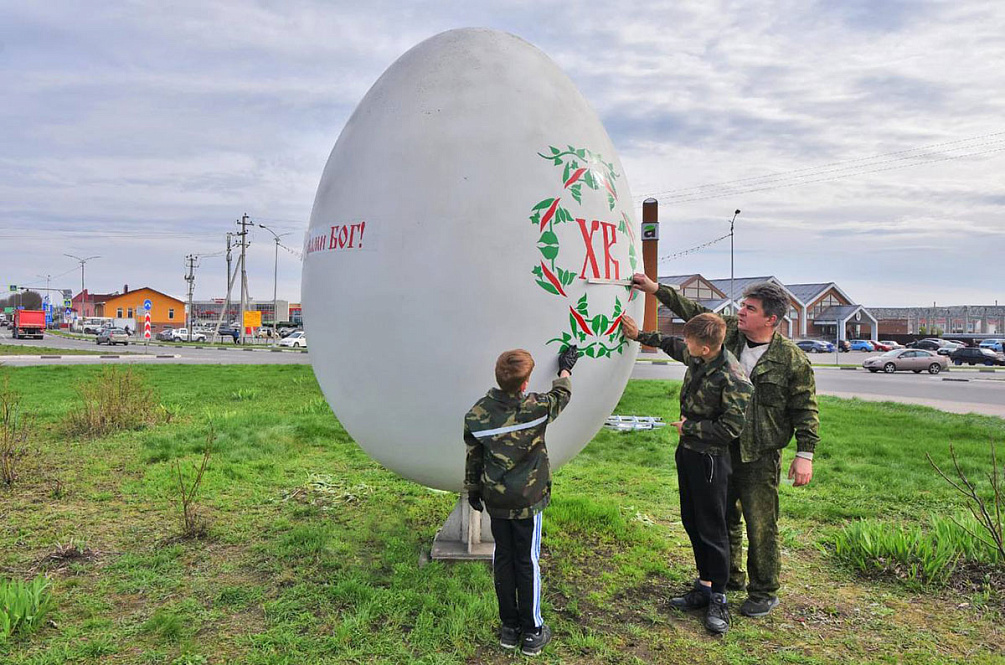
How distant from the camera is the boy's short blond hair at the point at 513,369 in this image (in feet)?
10.9

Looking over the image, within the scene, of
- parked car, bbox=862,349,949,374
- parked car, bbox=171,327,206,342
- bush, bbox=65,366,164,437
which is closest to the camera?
bush, bbox=65,366,164,437

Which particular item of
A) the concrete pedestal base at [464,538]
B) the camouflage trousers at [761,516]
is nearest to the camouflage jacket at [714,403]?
the camouflage trousers at [761,516]

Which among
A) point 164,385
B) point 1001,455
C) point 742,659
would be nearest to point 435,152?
point 742,659

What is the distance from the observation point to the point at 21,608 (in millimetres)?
3541

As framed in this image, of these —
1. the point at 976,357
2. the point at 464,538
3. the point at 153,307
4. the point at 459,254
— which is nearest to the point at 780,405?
the point at 459,254

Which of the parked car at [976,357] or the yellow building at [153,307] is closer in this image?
the parked car at [976,357]

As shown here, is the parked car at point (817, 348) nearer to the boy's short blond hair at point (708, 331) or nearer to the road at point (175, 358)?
the road at point (175, 358)

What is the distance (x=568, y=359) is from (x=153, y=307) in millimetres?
82109

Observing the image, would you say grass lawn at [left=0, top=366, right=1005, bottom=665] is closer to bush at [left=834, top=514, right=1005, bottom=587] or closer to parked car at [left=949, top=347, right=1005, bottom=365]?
bush at [left=834, top=514, right=1005, bottom=587]

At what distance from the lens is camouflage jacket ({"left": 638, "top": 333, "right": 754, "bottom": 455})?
3672mm

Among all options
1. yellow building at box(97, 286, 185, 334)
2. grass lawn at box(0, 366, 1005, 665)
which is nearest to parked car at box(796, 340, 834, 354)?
grass lawn at box(0, 366, 1005, 665)

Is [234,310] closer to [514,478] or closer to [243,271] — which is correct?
[243,271]

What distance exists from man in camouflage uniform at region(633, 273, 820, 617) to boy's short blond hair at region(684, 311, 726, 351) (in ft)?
1.44

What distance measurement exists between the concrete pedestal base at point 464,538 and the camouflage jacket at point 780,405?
1831 millimetres
